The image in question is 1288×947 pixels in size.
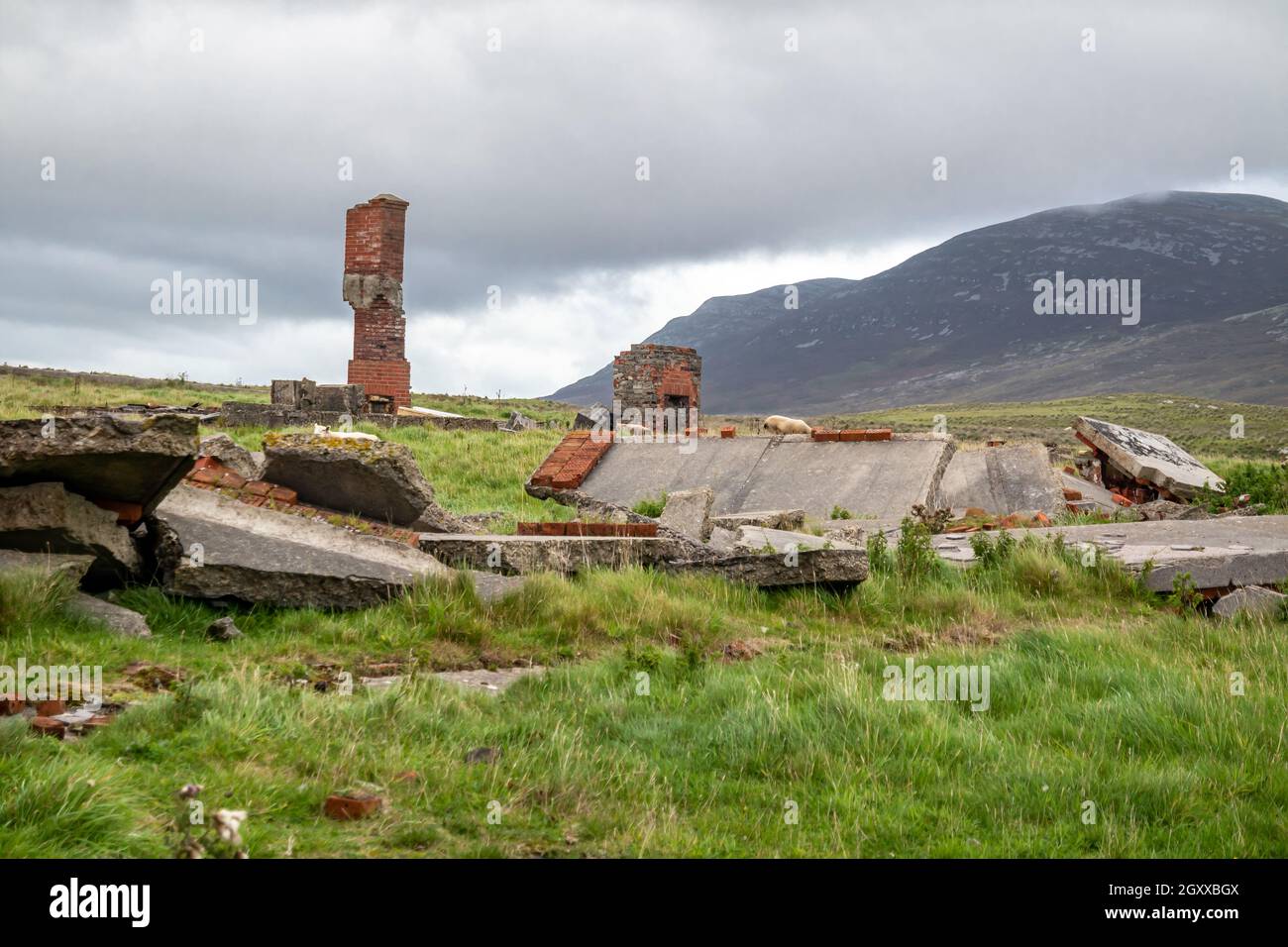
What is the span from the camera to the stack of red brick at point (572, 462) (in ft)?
40.5

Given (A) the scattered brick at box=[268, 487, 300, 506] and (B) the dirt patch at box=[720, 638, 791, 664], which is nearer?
(B) the dirt patch at box=[720, 638, 791, 664]

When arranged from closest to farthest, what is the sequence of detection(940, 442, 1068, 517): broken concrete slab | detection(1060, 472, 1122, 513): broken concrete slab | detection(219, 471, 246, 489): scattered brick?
detection(219, 471, 246, 489): scattered brick, detection(940, 442, 1068, 517): broken concrete slab, detection(1060, 472, 1122, 513): broken concrete slab

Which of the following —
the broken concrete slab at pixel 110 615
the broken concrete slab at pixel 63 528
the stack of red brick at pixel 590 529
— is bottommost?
the broken concrete slab at pixel 110 615

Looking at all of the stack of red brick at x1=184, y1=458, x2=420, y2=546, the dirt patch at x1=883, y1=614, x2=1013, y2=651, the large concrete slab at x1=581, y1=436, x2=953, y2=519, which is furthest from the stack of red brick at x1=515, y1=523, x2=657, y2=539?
the large concrete slab at x1=581, y1=436, x2=953, y2=519

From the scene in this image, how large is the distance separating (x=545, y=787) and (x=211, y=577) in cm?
323

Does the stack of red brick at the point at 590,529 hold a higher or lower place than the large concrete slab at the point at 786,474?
lower

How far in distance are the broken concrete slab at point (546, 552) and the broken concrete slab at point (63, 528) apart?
6.64ft

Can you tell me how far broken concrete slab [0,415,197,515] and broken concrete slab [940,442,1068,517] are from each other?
8009 millimetres

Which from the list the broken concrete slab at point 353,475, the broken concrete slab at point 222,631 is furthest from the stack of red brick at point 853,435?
the broken concrete slab at point 222,631

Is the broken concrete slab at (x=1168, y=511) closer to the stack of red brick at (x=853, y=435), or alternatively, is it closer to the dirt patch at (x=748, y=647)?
the stack of red brick at (x=853, y=435)

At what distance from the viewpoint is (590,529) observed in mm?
8180

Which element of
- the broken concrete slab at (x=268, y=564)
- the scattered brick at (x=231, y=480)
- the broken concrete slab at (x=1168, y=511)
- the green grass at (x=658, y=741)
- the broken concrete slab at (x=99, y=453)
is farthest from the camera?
the broken concrete slab at (x=1168, y=511)

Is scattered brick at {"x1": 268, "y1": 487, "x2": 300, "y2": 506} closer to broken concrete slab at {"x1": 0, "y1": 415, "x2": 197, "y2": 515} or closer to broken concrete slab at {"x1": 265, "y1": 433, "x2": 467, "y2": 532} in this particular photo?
broken concrete slab at {"x1": 265, "y1": 433, "x2": 467, "y2": 532}

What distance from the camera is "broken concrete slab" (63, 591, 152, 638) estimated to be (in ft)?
17.8
